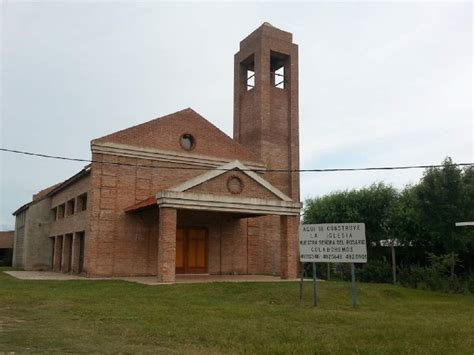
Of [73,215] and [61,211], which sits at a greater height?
[61,211]

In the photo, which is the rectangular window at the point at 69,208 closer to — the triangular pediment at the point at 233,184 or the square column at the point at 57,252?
the square column at the point at 57,252

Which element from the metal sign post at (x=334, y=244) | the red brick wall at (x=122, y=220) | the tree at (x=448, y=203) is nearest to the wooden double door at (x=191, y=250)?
the red brick wall at (x=122, y=220)

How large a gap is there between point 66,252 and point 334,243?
1953cm

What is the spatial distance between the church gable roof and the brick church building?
53 millimetres

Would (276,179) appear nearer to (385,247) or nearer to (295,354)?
(385,247)

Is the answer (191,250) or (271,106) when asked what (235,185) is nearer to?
(191,250)

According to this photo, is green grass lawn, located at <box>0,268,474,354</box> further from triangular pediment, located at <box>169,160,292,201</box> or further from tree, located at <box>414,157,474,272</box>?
tree, located at <box>414,157,474,272</box>

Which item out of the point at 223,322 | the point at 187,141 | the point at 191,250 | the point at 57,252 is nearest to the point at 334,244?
the point at 223,322

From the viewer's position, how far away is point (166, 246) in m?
Answer: 20.1

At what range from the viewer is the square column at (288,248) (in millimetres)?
23377

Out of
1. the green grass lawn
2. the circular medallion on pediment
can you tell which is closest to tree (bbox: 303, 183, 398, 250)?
the circular medallion on pediment

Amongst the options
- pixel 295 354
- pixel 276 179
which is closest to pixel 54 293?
pixel 295 354

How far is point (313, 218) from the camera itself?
38.1m

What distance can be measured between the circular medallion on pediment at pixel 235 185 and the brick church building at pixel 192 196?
0.04 m
